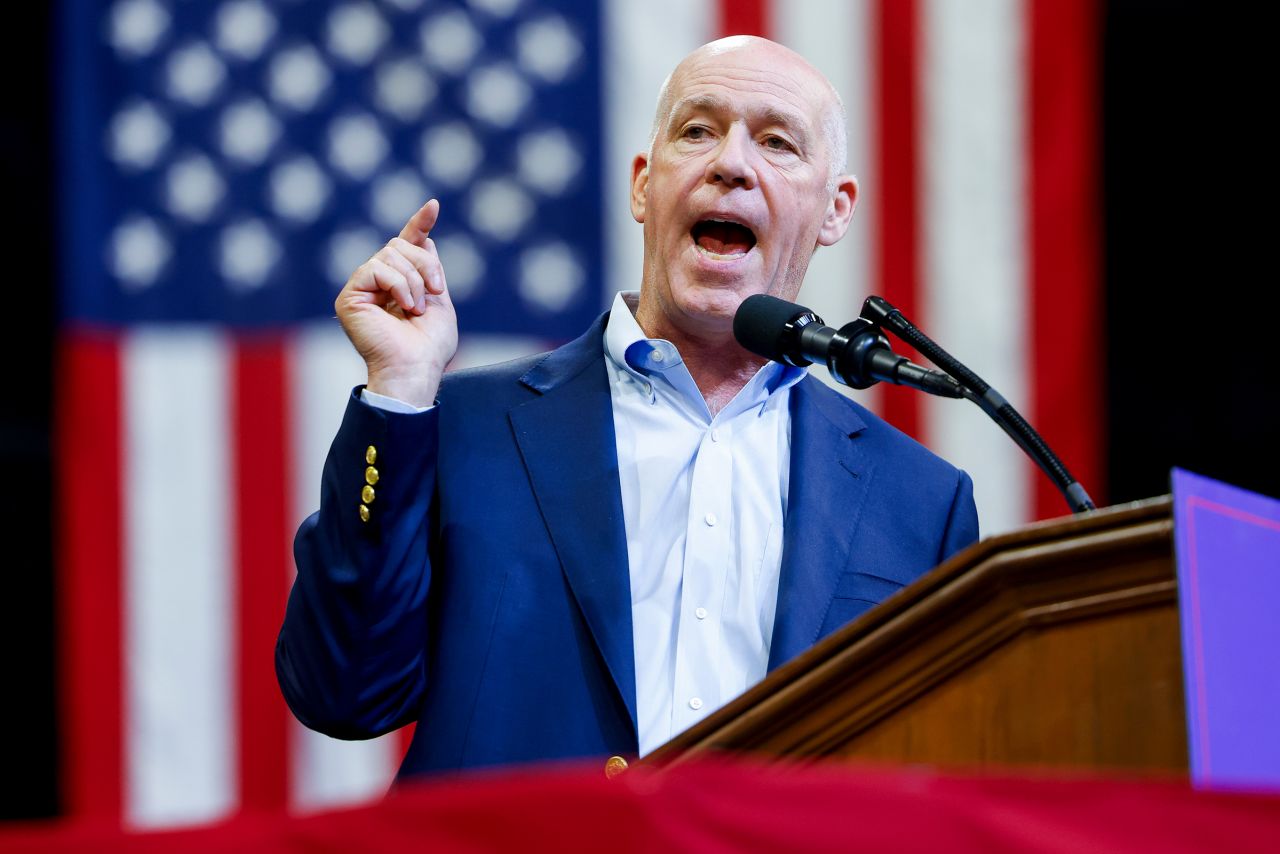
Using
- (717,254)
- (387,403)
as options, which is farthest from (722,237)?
(387,403)

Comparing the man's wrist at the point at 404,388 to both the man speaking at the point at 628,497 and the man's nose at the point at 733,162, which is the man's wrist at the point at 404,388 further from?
the man's nose at the point at 733,162

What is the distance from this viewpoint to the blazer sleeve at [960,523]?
199 centimetres

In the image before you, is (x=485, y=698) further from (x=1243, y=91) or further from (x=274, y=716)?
(x=1243, y=91)

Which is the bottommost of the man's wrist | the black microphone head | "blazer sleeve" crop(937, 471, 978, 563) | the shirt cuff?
"blazer sleeve" crop(937, 471, 978, 563)

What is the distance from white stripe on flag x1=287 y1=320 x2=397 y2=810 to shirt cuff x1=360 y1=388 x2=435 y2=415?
1615mm

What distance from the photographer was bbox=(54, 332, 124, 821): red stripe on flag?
3256mm

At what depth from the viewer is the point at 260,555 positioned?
3.29 m

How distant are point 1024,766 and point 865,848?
11.1 inches

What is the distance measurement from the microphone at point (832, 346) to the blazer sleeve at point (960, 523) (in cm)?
45

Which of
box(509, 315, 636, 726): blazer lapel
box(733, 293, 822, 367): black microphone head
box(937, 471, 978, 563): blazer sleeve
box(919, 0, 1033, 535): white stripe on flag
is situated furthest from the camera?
box(919, 0, 1033, 535): white stripe on flag

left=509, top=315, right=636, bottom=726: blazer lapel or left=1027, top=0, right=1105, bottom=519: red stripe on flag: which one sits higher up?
left=1027, top=0, right=1105, bottom=519: red stripe on flag

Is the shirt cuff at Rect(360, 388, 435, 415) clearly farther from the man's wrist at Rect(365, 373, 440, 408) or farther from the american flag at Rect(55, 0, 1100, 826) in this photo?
the american flag at Rect(55, 0, 1100, 826)

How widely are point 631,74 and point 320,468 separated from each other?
1038 millimetres

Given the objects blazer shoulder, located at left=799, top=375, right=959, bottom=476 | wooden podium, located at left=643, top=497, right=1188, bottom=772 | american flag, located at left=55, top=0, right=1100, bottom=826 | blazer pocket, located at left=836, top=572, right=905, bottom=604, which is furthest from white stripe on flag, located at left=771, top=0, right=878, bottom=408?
wooden podium, located at left=643, top=497, right=1188, bottom=772
